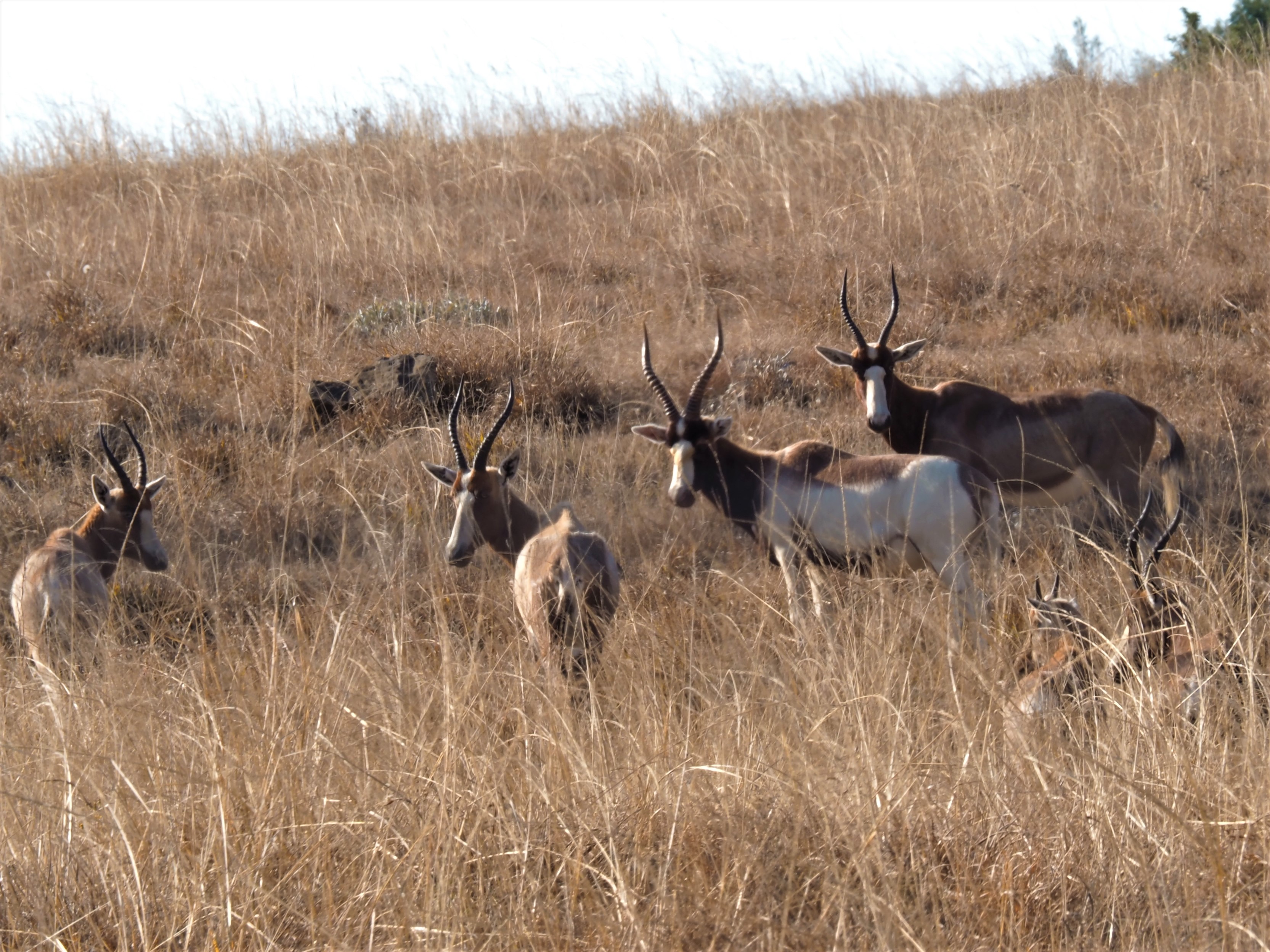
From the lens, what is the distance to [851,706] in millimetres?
4363

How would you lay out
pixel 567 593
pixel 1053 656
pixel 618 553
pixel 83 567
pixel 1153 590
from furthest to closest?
1. pixel 618 553
2. pixel 83 567
3. pixel 567 593
4. pixel 1153 590
5. pixel 1053 656

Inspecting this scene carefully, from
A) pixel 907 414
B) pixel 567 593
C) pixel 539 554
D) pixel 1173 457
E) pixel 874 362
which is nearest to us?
pixel 567 593

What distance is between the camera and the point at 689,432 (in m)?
7.19

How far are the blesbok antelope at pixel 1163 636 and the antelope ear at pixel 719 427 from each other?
2.25m

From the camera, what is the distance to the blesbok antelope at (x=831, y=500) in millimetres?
6484

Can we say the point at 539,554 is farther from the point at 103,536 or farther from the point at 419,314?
the point at 419,314

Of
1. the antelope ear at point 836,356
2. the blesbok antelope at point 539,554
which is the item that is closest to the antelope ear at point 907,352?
the antelope ear at point 836,356

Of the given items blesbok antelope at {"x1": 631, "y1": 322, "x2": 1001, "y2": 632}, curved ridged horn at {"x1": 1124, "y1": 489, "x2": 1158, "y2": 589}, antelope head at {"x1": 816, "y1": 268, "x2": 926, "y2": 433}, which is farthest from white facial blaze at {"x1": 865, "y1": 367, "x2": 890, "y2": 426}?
curved ridged horn at {"x1": 1124, "y1": 489, "x2": 1158, "y2": 589}

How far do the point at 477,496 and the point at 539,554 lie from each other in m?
1.05

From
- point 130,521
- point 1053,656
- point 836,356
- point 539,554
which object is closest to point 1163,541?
point 1053,656

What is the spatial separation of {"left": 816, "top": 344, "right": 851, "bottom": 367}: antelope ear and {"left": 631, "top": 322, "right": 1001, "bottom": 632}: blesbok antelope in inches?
41.2

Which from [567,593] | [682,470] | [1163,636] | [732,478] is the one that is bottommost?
[1163,636]

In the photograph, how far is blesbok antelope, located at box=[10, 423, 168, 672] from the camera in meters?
5.80

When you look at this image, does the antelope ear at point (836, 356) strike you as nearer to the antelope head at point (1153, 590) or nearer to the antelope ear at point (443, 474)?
the antelope ear at point (443, 474)
